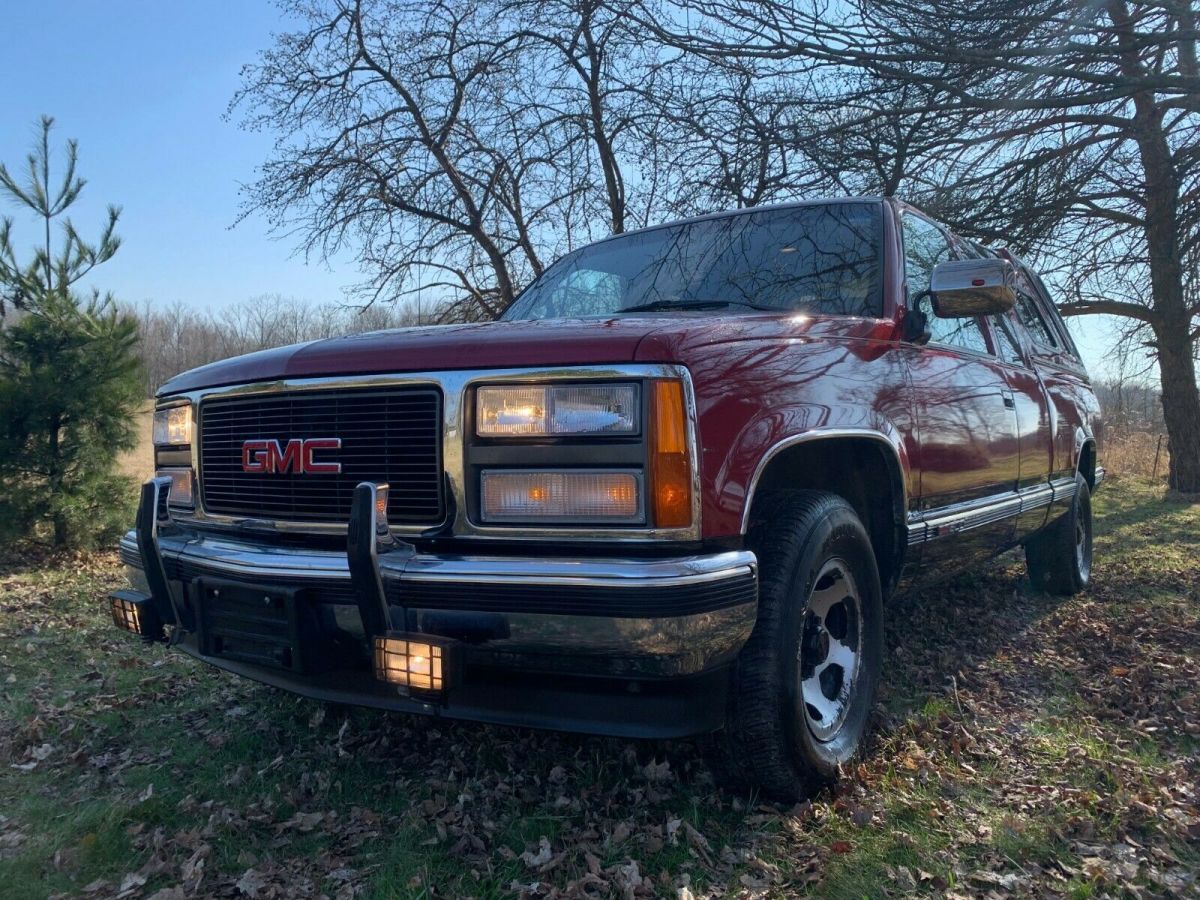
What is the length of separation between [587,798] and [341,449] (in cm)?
132

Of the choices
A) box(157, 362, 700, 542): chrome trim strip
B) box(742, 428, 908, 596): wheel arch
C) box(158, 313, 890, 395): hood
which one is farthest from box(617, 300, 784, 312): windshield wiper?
box(157, 362, 700, 542): chrome trim strip

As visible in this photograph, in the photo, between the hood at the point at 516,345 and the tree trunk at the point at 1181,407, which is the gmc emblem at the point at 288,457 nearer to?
the hood at the point at 516,345

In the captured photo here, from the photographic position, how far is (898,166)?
906 cm

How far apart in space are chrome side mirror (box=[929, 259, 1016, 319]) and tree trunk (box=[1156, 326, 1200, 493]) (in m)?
10.3

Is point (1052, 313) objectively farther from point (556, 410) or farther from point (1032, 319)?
point (556, 410)

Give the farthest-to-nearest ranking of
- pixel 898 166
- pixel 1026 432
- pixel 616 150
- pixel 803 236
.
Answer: pixel 616 150 → pixel 898 166 → pixel 1026 432 → pixel 803 236

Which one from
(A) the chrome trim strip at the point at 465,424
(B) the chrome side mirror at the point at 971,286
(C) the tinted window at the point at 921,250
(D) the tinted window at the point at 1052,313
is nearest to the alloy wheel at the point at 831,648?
(A) the chrome trim strip at the point at 465,424

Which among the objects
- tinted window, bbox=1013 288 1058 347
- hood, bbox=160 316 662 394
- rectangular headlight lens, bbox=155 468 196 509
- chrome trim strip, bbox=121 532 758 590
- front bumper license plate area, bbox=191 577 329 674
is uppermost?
tinted window, bbox=1013 288 1058 347

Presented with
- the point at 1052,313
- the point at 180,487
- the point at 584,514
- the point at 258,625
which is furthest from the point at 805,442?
Answer: the point at 1052,313

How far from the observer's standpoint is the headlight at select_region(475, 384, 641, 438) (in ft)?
7.29

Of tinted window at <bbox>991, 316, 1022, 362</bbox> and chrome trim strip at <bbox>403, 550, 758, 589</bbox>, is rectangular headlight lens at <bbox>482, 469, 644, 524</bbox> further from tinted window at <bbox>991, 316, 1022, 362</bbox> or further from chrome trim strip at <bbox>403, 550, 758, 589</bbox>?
tinted window at <bbox>991, 316, 1022, 362</bbox>

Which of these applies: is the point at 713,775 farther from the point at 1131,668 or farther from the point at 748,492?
the point at 1131,668

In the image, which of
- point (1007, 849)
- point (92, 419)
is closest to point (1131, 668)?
point (1007, 849)

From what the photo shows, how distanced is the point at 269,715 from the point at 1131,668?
3794 millimetres
